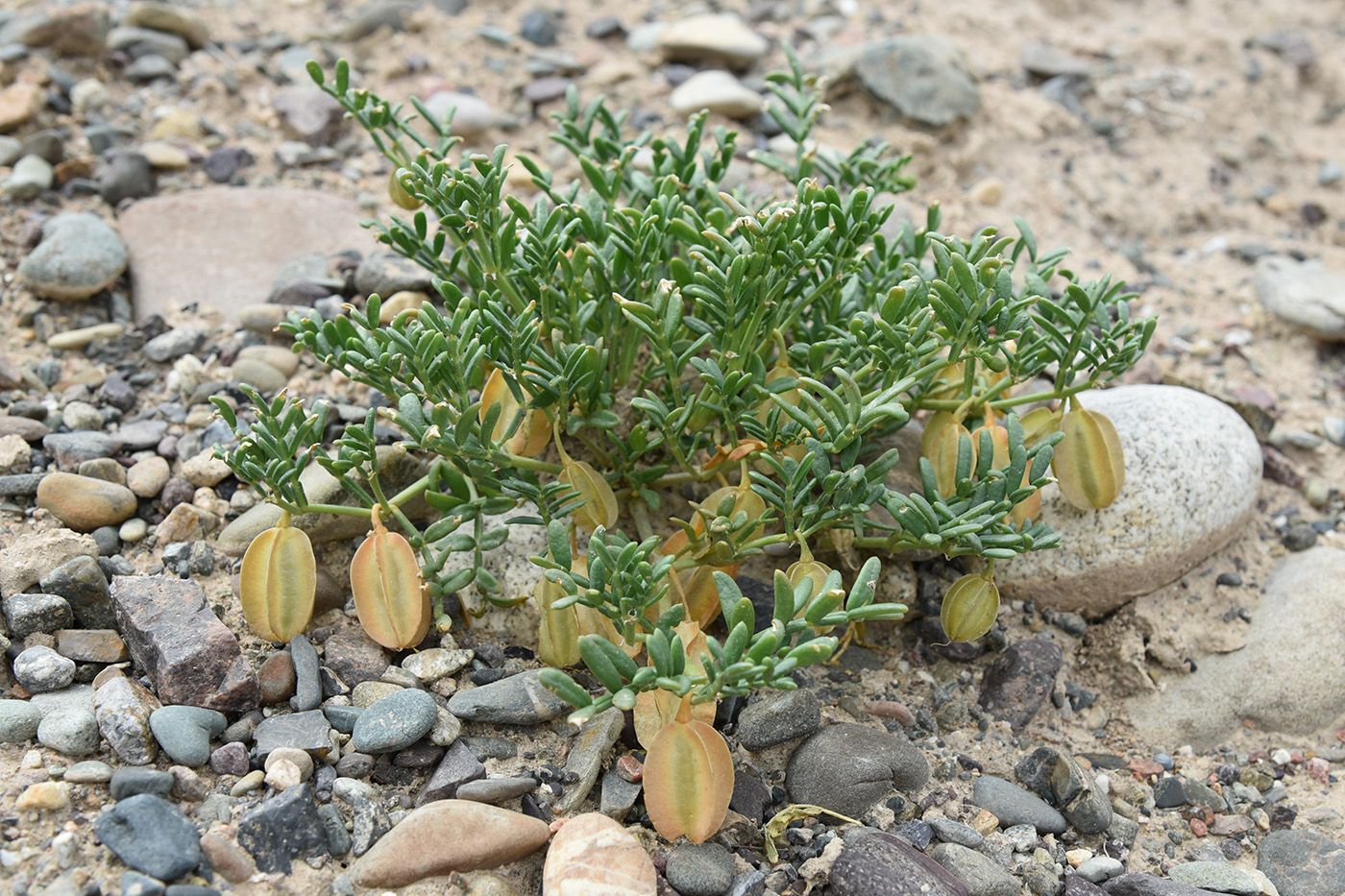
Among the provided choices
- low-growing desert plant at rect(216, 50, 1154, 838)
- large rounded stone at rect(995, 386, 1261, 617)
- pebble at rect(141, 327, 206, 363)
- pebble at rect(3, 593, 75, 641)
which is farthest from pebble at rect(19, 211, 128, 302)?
large rounded stone at rect(995, 386, 1261, 617)

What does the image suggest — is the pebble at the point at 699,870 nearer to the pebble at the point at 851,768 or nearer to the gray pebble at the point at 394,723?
the pebble at the point at 851,768

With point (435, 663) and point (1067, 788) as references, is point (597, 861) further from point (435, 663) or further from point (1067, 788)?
point (1067, 788)

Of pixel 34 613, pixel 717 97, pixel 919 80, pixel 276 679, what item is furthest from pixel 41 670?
pixel 919 80

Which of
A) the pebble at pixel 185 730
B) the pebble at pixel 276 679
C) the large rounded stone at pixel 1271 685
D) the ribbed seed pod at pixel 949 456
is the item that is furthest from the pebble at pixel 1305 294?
the pebble at pixel 185 730

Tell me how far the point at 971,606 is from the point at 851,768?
1.87 ft

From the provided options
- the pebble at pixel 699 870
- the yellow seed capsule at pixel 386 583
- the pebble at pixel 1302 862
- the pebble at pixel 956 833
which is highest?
the yellow seed capsule at pixel 386 583

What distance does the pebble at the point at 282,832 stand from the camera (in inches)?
92.0

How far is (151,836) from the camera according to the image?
2268 mm

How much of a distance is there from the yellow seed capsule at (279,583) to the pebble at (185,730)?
26 centimetres

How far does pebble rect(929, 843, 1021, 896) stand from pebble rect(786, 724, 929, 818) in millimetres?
219

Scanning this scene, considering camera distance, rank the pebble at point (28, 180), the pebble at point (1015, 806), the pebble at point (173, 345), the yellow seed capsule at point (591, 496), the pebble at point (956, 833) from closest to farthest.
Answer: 1. the pebble at point (956, 833)
2. the pebble at point (1015, 806)
3. the yellow seed capsule at point (591, 496)
4. the pebble at point (173, 345)
5. the pebble at point (28, 180)

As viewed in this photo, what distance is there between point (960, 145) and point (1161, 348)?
55.0 inches

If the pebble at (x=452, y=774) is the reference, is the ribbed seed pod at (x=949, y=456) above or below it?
above

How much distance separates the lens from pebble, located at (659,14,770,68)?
5.22 metres
